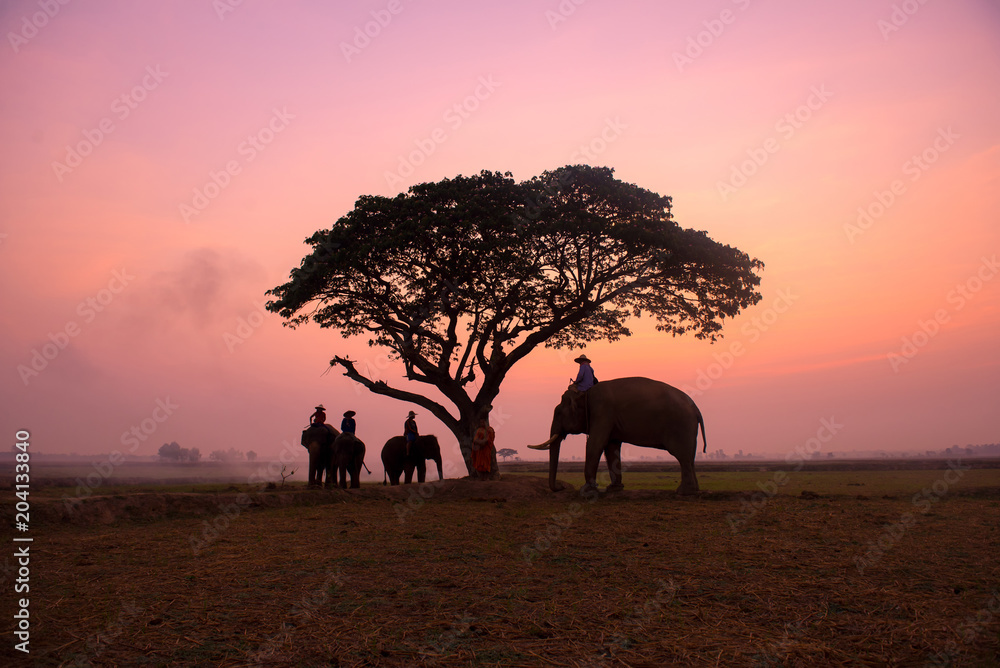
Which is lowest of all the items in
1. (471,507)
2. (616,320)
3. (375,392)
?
(471,507)

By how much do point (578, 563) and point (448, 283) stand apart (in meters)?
14.2

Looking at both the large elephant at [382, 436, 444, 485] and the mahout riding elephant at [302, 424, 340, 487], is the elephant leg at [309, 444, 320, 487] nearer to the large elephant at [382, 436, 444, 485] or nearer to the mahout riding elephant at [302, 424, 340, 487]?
the mahout riding elephant at [302, 424, 340, 487]

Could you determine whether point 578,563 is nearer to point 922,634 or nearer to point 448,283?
point 922,634

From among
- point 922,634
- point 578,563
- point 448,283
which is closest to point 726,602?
point 922,634

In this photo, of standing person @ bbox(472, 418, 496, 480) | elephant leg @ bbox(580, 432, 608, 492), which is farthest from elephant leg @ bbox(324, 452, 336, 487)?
elephant leg @ bbox(580, 432, 608, 492)

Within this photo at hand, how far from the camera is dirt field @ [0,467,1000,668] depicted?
14.2 feet

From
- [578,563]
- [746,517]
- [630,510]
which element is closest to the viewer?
[578,563]

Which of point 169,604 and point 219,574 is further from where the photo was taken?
point 219,574

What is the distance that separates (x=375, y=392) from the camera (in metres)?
21.3

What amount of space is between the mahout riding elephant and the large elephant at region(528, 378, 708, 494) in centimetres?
677

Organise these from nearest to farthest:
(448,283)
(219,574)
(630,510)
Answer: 1. (219,574)
2. (630,510)
3. (448,283)

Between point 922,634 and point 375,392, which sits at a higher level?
point 375,392

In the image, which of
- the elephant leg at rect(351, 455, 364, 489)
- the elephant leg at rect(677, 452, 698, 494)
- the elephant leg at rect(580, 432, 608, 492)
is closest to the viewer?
the elephant leg at rect(677, 452, 698, 494)

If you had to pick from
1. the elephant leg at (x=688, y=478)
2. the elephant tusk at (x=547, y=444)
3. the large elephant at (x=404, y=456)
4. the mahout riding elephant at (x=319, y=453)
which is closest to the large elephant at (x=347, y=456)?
the mahout riding elephant at (x=319, y=453)
